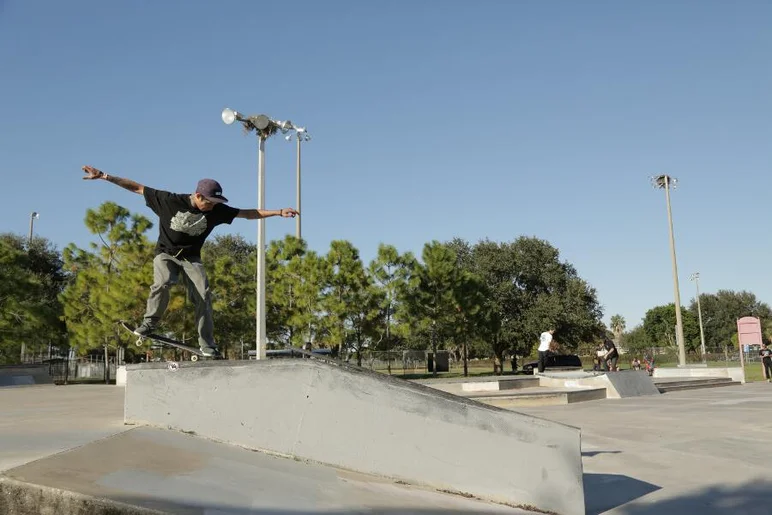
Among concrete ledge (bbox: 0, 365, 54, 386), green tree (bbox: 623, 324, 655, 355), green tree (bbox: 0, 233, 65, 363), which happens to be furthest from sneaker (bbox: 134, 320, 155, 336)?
green tree (bbox: 623, 324, 655, 355)

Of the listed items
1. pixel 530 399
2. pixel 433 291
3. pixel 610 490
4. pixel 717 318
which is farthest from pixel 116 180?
pixel 717 318

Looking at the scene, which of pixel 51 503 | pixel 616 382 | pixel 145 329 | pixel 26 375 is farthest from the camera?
pixel 26 375

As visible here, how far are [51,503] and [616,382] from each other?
14.7m

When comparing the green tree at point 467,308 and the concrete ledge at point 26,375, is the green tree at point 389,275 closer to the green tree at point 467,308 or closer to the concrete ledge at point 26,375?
the green tree at point 467,308

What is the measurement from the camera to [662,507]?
15.6ft

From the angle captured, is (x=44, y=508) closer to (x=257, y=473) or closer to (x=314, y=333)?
(x=257, y=473)

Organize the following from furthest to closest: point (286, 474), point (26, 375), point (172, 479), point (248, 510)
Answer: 1. point (26, 375)
2. point (286, 474)
3. point (172, 479)
4. point (248, 510)

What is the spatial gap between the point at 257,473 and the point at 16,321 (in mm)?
26197

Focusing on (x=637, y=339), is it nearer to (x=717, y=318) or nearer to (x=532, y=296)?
(x=717, y=318)

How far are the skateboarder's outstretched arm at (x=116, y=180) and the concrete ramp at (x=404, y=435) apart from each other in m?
1.97

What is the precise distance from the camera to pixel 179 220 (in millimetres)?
5316

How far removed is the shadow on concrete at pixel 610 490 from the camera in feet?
16.1

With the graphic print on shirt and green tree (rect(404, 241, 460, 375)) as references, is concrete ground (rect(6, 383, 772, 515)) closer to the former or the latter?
the graphic print on shirt

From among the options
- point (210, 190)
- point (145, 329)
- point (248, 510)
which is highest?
point (210, 190)
